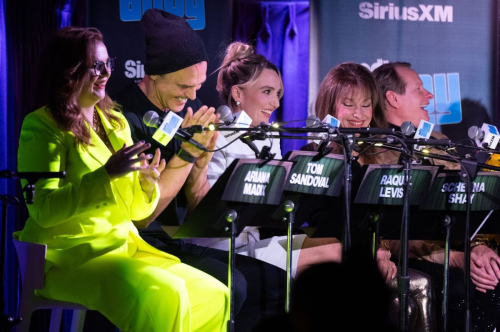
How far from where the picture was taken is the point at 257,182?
3.25m

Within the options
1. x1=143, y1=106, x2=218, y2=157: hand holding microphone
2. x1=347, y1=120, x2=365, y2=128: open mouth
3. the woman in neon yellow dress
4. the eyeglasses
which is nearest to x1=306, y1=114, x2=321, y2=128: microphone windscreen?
x1=143, y1=106, x2=218, y2=157: hand holding microphone

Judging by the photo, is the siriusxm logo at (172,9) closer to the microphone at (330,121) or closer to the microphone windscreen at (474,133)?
the microphone at (330,121)

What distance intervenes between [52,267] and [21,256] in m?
0.14

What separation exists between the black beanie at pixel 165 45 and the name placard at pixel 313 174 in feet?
3.74

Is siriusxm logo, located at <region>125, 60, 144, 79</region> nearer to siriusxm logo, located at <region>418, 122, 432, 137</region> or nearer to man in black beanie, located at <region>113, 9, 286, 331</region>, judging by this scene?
man in black beanie, located at <region>113, 9, 286, 331</region>

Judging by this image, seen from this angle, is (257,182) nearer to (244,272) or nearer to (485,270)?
(244,272)

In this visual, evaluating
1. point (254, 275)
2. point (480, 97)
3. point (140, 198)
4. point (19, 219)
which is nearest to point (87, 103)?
point (140, 198)

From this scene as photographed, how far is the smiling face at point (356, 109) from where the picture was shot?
185 inches

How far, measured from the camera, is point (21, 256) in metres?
3.04

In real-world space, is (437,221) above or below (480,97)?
below

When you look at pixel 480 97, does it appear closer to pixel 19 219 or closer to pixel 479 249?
pixel 479 249

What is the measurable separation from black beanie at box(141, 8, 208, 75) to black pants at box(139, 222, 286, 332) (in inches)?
36.2

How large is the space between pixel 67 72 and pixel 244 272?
1.44m

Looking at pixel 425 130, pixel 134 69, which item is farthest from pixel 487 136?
pixel 134 69
